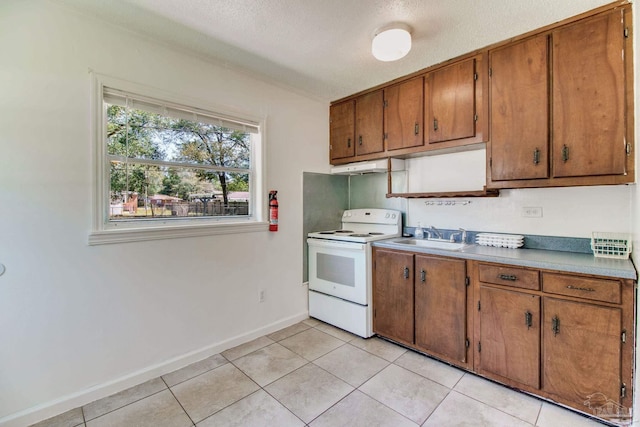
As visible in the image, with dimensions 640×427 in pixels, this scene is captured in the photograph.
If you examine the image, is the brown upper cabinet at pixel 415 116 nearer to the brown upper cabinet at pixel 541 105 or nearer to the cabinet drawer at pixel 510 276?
the brown upper cabinet at pixel 541 105

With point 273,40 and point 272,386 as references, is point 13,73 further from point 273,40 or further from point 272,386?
point 272,386

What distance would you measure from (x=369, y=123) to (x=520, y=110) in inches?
53.3

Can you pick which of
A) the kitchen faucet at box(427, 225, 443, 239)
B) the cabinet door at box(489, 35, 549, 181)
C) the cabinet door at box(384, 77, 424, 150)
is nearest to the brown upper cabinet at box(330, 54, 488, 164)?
the cabinet door at box(384, 77, 424, 150)

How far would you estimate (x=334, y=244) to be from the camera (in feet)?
9.74

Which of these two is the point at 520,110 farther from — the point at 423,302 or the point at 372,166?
the point at 423,302

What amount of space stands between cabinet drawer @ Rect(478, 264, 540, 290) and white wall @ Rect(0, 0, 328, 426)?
205cm

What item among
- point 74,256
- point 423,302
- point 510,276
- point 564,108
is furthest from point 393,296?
point 74,256

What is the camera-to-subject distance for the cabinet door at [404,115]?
2697mm

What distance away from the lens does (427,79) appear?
8.60ft

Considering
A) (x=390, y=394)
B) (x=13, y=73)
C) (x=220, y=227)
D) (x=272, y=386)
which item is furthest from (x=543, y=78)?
(x=13, y=73)

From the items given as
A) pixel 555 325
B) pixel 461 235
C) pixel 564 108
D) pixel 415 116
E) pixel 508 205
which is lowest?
pixel 555 325

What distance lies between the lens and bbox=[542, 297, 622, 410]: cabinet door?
1638mm

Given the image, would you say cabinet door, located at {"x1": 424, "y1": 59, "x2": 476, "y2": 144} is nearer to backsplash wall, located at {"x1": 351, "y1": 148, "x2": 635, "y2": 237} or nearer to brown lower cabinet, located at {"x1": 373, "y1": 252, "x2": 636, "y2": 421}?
backsplash wall, located at {"x1": 351, "y1": 148, "x2": 635, "y2": 237}

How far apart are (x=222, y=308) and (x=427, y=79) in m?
2.71
